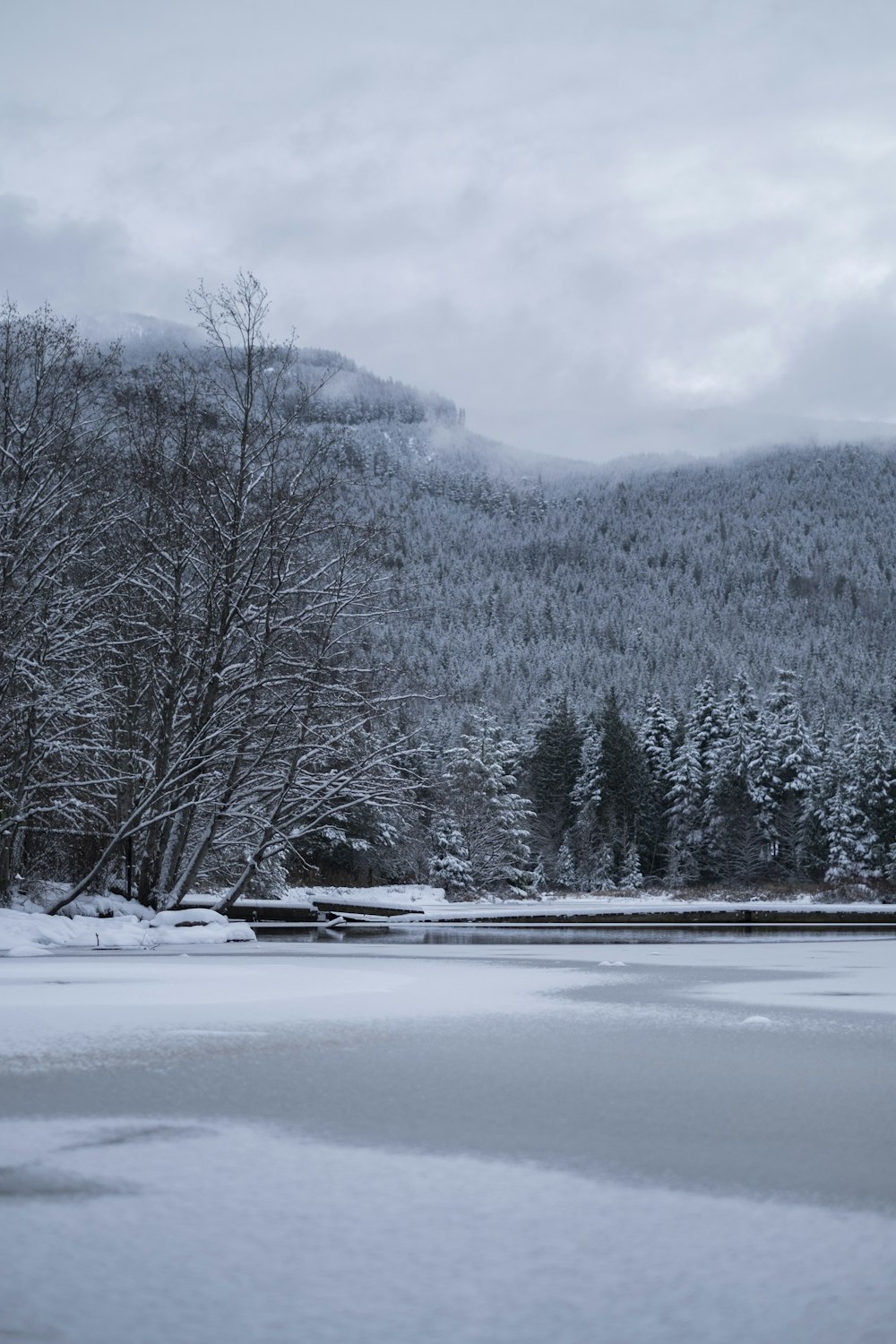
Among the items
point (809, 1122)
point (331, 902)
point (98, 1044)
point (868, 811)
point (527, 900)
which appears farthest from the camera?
point (868, 811)

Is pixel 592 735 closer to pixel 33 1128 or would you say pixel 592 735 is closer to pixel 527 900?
pixel 527 900

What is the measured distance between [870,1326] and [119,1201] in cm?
202

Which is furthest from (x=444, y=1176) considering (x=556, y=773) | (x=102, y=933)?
(x=556, y=773)

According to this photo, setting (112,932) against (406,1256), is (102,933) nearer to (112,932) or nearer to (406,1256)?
(112,932)

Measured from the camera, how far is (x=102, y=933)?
57.5 feet

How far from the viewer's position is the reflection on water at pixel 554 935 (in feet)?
65.8

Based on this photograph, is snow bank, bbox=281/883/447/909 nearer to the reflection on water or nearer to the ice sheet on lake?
the reflection on water

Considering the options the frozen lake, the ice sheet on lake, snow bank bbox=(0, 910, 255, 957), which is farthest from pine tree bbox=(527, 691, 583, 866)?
the ice sheet on lake

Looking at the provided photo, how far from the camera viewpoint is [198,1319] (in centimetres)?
273

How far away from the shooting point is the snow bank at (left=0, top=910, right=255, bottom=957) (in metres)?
15.9

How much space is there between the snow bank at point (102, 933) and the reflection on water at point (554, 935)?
117 cm

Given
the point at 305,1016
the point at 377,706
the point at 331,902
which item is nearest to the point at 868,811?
the point at 331,902

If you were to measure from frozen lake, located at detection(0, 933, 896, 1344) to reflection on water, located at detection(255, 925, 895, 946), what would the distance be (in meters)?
11.8

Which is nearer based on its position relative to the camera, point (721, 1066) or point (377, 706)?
point (721, 1066)
